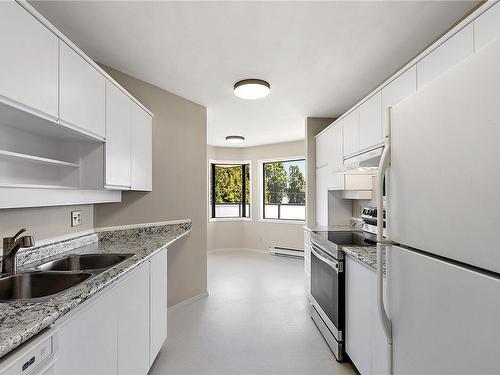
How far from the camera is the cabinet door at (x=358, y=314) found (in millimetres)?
1794

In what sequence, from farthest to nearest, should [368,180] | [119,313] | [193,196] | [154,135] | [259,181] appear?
1. [259,181]
2. [193,196]
3. [368,180]
4. [154,135]
5. [119,313]

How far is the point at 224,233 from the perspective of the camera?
6.59m

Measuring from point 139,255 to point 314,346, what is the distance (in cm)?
178

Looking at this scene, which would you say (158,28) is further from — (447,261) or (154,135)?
(447,261)

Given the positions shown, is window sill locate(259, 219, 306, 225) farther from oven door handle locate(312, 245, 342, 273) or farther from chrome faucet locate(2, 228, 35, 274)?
chrome faucet locate(2, 228, 35, 274)

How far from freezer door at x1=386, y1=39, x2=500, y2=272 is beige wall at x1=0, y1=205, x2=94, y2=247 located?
209 centimetres

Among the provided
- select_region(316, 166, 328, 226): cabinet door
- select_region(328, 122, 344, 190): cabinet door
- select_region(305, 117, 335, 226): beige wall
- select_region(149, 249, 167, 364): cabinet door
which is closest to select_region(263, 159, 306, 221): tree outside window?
select_region(305, 117, 335, 226): beige wall

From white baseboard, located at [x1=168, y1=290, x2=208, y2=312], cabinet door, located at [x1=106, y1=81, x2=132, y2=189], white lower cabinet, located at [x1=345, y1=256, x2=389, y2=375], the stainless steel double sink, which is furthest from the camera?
white baseboard, located at [x1=168, y1=290, x2=208, y2=312]

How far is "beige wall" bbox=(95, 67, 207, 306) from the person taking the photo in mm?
2770

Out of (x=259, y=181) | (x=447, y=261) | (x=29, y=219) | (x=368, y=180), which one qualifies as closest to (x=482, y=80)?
(x=447, y=261)

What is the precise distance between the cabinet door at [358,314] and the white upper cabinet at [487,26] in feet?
4.62

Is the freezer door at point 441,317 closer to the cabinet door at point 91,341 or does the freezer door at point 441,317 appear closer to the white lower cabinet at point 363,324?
the white lower cabinet at point 363,324

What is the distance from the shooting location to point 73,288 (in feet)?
3.83

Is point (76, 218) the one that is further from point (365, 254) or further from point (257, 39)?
point (365, 254)
